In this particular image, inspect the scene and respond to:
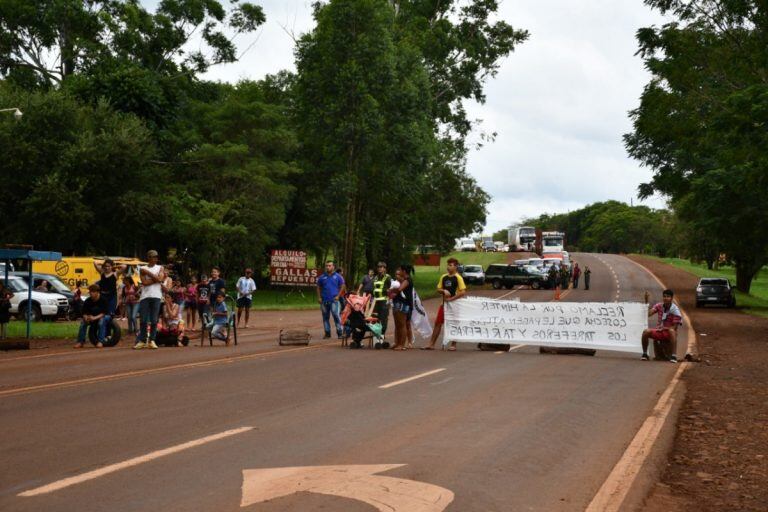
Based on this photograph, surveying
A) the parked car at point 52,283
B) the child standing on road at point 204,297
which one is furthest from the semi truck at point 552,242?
the child standing on road at point 204,297

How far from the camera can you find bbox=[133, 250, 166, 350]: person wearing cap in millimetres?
19000

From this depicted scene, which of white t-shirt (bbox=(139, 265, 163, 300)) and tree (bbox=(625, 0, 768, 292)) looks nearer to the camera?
white t-shirt (bbox=(139, 265, 163, 300))

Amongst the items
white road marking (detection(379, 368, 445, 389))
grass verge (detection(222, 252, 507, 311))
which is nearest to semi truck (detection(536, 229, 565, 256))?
grass verge (detection(222, 252, 507, 311))

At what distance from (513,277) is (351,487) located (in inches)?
2362

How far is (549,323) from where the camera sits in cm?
2089

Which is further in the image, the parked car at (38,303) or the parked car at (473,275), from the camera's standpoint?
the parked car at (473,275)

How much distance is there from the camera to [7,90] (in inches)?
1839

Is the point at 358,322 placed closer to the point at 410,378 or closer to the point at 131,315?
the point at 410,378

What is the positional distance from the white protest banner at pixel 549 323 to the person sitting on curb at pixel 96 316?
24.8ft

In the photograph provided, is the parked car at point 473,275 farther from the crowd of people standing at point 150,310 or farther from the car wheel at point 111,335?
the car wheel at point 111,335

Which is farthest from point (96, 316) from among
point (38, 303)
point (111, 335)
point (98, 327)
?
point (38, 303)

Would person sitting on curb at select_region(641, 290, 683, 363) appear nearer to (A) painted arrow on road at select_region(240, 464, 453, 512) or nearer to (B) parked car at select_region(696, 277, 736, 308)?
(A) painted arrow on road at select_region(240, 464, 453, 512)

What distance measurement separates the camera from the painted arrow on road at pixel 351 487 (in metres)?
6.37

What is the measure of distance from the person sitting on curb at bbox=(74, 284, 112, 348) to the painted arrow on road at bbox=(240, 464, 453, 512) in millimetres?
13665
